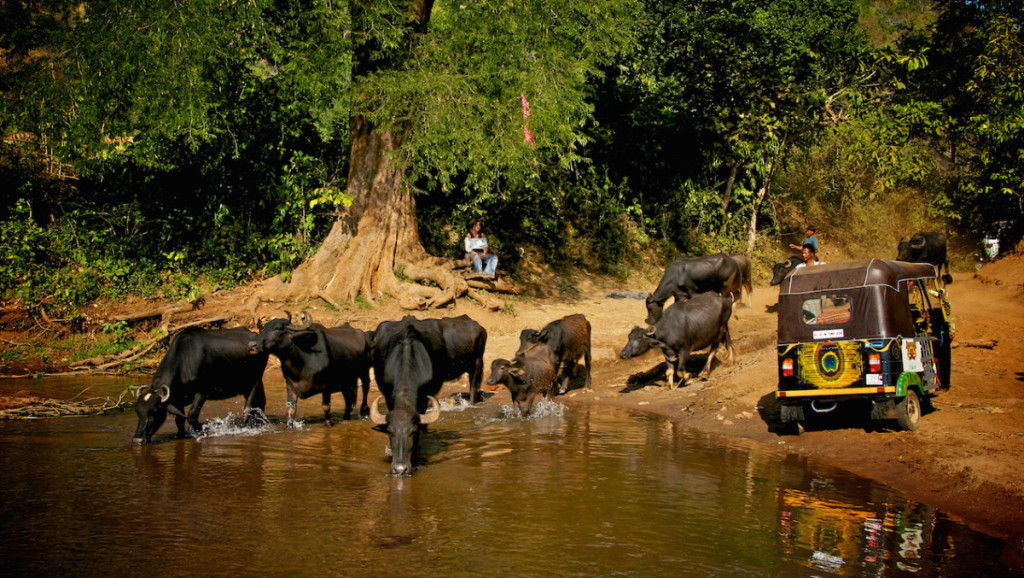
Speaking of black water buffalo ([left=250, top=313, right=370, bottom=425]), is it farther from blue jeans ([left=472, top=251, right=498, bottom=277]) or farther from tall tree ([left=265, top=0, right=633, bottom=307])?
blue jeans ([left=472, top=251, right=498, bottom=277])

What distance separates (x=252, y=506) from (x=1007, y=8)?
26.6 meters

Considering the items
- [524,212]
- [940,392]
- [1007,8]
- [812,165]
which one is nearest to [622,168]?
[524,212]

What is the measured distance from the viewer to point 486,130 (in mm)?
17797

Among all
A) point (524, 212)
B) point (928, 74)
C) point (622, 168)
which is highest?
point (928, 74)

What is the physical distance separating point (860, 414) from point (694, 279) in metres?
7.39

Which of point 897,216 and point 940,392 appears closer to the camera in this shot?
point 940,392

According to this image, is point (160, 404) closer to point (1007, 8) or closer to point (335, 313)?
point (335, 313)

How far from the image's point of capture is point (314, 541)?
7.15 metres

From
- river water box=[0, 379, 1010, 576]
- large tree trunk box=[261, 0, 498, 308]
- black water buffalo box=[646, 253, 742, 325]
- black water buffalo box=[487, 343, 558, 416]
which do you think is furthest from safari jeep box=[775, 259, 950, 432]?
large tree trunk box=[261, 0, 498, 308]

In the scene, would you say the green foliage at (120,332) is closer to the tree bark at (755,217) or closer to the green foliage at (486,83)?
the green foliage at (486,83)

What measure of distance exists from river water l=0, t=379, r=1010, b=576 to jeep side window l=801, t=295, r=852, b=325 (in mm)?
1995

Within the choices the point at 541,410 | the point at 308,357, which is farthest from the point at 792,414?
the point at 308,357

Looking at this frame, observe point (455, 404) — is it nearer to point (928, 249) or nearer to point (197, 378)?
point (197, 378)

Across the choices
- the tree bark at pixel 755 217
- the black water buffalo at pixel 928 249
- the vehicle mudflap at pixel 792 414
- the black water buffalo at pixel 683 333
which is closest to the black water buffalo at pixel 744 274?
the black water buffalo at pixel 928 249
